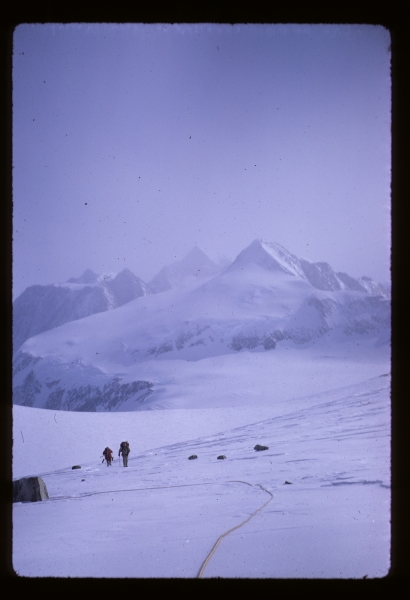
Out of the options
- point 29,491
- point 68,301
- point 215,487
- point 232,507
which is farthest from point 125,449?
point 68,301

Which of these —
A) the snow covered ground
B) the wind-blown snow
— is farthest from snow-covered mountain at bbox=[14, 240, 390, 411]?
the snow covered ground

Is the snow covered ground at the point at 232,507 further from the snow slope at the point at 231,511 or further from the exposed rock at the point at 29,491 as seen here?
the exposed rock at the point at 29,491

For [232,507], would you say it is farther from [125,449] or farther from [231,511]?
[125,449]

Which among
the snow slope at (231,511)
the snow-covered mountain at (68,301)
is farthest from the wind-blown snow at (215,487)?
the snow-covered mountain at (68,301)

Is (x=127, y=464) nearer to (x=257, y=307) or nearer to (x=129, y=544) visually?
(x=129, y=544)

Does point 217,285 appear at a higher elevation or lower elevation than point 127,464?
higher
